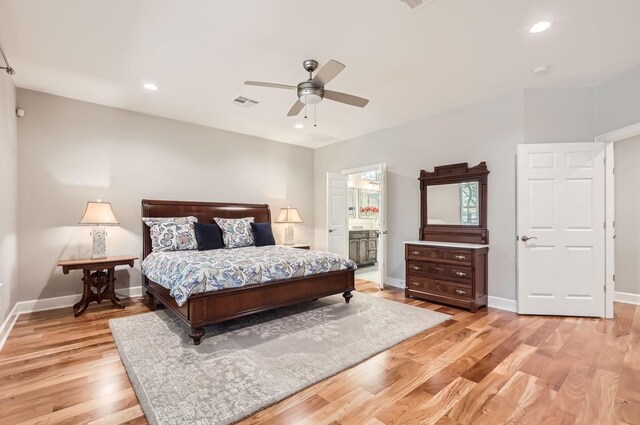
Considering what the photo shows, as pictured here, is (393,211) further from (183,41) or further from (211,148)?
(183,41)

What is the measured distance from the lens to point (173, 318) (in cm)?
357

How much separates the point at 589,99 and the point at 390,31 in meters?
2.90

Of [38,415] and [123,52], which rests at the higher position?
[123,52]

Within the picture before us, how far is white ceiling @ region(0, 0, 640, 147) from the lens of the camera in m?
2.37

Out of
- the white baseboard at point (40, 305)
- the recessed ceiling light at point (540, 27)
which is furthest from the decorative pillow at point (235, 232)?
the recessed ceiling light at point (540, 27)

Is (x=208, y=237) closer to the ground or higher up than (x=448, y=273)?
higher up

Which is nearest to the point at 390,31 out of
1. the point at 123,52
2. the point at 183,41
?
the point at 183,41

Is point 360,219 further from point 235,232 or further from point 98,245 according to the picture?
point 98,245

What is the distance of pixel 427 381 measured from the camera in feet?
7.32

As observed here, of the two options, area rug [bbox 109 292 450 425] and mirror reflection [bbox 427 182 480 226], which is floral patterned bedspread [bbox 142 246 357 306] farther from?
mirror reflection [bbox 427 182 480 226]

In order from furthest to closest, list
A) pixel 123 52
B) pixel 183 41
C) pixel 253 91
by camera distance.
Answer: pixel 253 91, pixel 123 52, pixel 183 41

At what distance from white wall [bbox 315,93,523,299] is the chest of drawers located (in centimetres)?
30

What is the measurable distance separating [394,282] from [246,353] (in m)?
3.22

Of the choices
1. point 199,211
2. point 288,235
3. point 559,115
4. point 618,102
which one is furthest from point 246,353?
point 618,102
